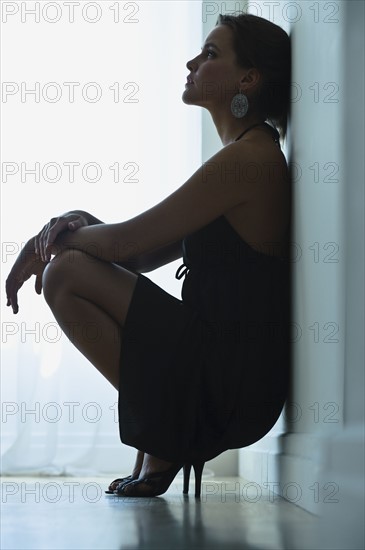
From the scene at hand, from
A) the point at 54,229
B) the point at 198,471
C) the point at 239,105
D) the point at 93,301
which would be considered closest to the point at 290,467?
the point at 198,471

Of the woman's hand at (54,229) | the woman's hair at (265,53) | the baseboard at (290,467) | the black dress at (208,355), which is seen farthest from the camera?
the woman's hair at (265,53)

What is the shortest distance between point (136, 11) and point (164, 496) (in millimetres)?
1669

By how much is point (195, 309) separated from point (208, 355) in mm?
101

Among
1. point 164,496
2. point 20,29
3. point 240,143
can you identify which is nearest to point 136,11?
point 20,29

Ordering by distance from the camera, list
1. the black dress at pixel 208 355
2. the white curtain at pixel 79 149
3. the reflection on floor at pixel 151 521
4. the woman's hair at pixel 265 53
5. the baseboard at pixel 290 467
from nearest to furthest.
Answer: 1. the reflection on floor at pixel 151 521
2. the baseboard at pixel 290 467
3. the black dress at pixel 208 355
4. the woman's hair at pixel 265 53
5. the white curtain at pixel 79 149

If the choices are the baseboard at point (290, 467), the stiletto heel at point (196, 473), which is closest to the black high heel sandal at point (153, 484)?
the stiletto heel at point (196, 473)

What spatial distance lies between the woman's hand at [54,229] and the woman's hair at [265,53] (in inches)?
18.4

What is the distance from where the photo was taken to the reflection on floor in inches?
41.9

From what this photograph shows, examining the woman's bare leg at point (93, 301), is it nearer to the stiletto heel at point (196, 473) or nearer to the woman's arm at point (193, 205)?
the woman's arm at point (193, 205)

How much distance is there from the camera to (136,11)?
2.79 meters

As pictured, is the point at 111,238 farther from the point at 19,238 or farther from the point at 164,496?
the point at 19,238

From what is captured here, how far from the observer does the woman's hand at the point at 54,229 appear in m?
1.74

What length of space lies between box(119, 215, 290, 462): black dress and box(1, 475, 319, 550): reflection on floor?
0.14 metres

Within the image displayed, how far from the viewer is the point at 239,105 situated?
1.86 m
